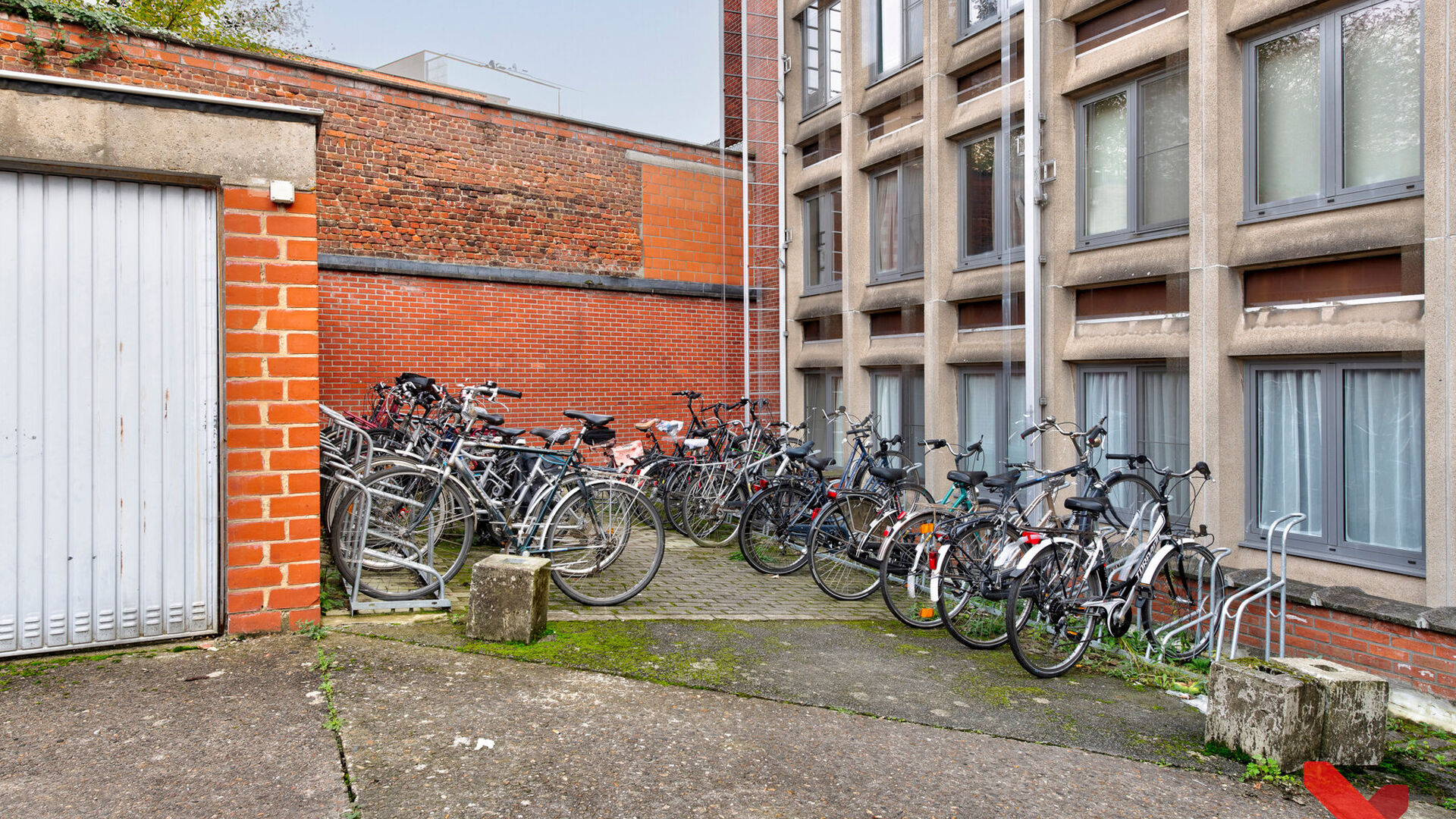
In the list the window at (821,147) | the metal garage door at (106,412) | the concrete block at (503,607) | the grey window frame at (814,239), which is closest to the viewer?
the metal garage door at (106,412)

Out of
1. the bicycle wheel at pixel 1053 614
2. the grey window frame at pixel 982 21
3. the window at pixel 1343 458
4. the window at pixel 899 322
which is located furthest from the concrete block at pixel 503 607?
the grey window frame at pixel 982 21

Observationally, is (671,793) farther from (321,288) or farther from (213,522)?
(321,288)

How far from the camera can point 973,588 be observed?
6.21 m

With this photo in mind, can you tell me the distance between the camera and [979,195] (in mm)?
9500

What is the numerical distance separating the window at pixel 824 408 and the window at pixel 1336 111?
5.92 meters

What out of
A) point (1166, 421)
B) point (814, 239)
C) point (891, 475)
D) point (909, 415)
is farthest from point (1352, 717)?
point (814, 239)

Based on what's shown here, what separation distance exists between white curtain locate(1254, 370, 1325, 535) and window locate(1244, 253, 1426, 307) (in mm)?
519

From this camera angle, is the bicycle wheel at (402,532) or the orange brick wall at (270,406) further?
the bicycle wheel at (402,532)

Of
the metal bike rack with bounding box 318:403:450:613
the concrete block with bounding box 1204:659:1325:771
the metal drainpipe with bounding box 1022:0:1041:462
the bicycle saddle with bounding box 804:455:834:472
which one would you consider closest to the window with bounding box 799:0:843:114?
the metal drainpipe with bounding box 1022:0:1041:462

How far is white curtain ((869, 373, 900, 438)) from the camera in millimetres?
10930

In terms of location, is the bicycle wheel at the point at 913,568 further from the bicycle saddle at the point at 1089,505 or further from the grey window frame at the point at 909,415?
the grey window frame at the point at 909,415

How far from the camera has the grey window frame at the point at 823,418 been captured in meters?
12.2

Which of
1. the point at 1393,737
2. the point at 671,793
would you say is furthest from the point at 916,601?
the point at 671,793

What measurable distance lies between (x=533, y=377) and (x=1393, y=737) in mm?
10747
